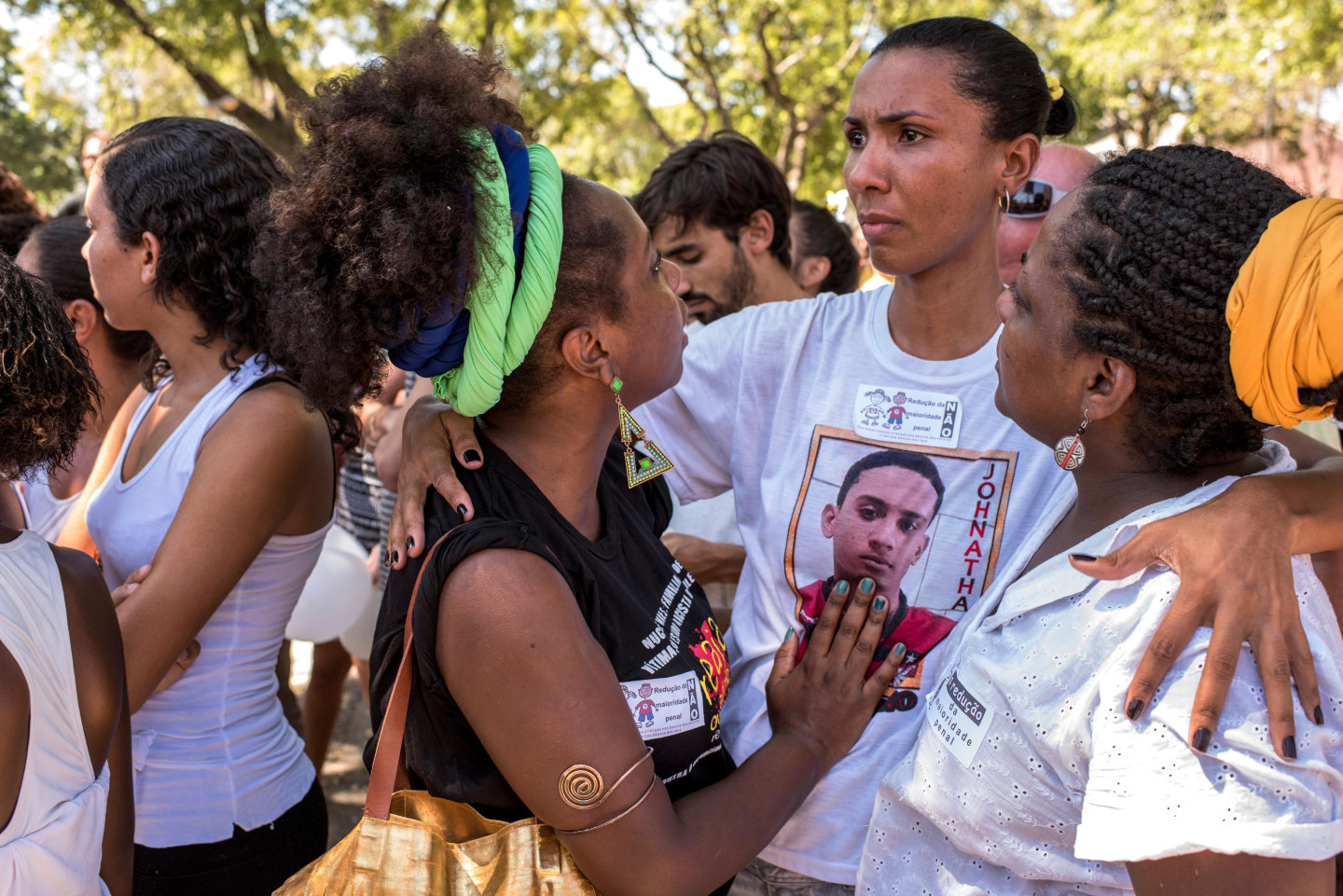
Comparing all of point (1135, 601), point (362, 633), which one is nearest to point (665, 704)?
point (1135, 601)

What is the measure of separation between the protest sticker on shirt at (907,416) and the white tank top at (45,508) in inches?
86.2

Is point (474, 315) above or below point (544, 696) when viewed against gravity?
above

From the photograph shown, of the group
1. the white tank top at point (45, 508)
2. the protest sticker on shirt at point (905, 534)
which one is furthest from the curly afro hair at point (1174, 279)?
the white tank top at point (45, 508)

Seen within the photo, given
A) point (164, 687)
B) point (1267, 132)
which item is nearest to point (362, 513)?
point (164, 687)

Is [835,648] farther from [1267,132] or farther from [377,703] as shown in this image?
[1267,132]

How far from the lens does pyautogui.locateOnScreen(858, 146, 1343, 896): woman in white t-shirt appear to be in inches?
46.0

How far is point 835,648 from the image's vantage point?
76.5 inches

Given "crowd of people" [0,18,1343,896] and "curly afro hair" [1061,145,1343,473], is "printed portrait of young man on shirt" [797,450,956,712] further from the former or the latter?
"curly afro hair" [1061,145,1343,473]

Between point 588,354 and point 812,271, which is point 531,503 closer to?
point 588,354

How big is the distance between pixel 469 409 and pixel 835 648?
86 centimetres

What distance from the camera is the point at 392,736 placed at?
1456 mm

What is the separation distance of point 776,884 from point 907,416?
3.32 ft

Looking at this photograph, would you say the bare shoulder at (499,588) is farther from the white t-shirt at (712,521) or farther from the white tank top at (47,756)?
the white t-shirt at (712,521)

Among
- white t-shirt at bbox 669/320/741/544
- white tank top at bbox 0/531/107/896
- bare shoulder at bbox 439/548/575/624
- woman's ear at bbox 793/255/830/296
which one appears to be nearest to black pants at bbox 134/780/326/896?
white tank top at bbox 0/531/107/896
